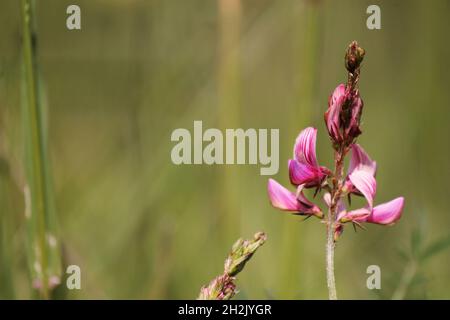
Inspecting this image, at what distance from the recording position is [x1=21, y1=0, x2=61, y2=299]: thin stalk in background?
5.14ft

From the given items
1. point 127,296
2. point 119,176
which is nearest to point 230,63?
point 119,176

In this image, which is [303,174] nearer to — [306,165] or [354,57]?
[306,165]

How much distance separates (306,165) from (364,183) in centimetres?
9

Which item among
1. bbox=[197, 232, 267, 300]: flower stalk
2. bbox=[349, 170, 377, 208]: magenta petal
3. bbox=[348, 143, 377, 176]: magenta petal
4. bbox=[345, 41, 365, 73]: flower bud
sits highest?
bbox=[345, 41, 365, 73]: flower bud

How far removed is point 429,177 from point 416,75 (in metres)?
0.46

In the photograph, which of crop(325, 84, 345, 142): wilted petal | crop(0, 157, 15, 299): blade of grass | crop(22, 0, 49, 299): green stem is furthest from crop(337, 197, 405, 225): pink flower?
crop(0, 157, 15, 299): blade of grass

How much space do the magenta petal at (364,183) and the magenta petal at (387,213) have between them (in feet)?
0.15

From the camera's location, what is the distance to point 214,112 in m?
2.63

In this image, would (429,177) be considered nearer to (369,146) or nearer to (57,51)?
(369,146)

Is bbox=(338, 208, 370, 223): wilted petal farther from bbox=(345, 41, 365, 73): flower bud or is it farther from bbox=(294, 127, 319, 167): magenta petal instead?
bbox=(345, 41, 365, 73): flower bud

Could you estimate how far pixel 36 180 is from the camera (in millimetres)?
1593

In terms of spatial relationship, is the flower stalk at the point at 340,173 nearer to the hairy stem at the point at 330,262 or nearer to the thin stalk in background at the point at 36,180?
the hairy stem at the point at 330,262

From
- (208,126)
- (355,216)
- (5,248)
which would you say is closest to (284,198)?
(355,216)

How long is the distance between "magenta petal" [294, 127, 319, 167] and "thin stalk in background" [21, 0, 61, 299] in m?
0.58
